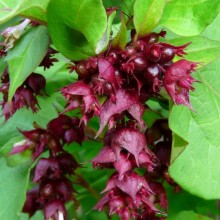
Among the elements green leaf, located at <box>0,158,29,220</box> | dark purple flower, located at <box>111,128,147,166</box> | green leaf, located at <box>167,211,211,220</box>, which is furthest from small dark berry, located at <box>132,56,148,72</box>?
green leaf, located at <box>167,211,211,220</box>

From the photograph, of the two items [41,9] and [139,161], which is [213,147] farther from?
[41,9]

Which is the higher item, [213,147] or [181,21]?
[181,21]

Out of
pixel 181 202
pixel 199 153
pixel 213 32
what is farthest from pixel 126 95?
pixel 181 202

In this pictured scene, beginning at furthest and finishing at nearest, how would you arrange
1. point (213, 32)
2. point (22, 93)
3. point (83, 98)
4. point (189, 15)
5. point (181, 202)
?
1. point (181, 202)
2. point (213, 32)
3. point (22, 93)
4. point (189, 15)
5. point (83, 98)

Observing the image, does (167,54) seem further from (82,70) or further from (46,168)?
(46,168)

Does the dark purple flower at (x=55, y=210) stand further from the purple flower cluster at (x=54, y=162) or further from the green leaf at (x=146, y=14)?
the green leaf at (x=146, y=14)

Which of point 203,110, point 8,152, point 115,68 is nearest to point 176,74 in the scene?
point 115,68

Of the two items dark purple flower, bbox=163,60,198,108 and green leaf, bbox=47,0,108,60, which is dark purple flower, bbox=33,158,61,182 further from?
dark purple flower, bbox=163,60,198,108
